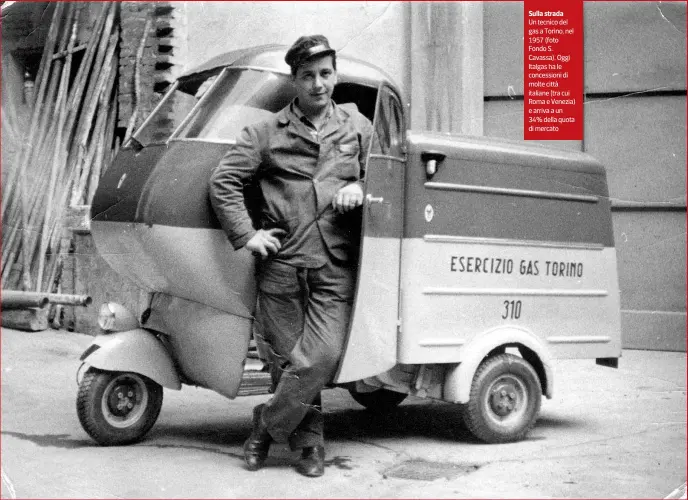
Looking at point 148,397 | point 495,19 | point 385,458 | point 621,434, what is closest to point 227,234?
point 148,397

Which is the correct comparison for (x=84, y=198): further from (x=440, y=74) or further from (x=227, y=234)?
(x=227, y=234)

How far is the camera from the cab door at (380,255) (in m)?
4.30

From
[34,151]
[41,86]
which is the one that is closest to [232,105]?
[34,151]

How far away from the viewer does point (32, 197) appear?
28.3 feet

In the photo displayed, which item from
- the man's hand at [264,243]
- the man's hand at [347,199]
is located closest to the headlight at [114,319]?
the man's hand at [264,243]

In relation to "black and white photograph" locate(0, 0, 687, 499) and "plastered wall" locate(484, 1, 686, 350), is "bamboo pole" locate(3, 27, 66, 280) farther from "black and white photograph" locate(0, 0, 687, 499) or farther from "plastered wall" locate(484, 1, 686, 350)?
"plastered wall" locate(484, 1, 686, 350)

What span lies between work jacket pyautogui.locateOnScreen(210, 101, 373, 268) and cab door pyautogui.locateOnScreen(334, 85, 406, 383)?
0.35 feet

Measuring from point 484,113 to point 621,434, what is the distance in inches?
159

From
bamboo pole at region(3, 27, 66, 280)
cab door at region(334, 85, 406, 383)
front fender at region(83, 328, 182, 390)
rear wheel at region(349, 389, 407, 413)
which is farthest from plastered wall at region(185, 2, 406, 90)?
front fender at region(83, 328, 182, 390)

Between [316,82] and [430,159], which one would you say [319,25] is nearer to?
[430,159]

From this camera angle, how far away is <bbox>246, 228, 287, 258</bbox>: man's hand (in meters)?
4.06

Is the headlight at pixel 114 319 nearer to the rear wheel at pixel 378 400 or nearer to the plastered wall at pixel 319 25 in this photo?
the rear wheel at pixel 378 400
